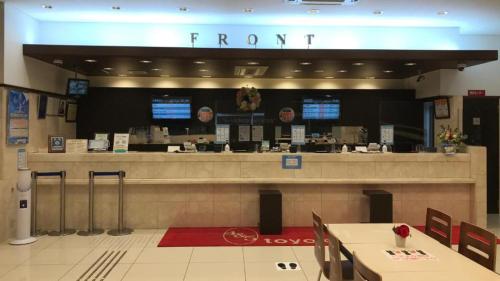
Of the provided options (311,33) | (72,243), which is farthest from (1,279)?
(311,33)

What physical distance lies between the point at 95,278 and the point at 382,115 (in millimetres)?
7277

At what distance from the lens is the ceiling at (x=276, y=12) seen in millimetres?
6301

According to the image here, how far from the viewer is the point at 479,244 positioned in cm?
315

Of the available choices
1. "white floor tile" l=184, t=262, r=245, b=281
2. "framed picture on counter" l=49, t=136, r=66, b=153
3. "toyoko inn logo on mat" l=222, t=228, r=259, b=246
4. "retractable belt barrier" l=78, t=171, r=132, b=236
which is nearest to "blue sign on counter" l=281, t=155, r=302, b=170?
"toyoko inn logo on mat" l=222, t=228, r=259, b=246

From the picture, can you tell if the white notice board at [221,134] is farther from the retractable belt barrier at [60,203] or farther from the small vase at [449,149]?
the small vase at [449,149]

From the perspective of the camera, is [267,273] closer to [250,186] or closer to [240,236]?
[240,236]

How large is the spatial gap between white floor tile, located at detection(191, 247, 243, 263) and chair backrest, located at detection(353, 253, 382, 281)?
2.91 metres

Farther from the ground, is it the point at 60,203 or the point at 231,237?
the point at 60,203

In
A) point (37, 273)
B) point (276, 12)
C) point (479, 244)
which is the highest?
point (276, 12)

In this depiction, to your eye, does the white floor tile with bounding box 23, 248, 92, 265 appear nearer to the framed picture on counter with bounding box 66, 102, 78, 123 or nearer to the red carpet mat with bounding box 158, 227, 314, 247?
the red carpet mat with bounding box 158, 227, 314, 247

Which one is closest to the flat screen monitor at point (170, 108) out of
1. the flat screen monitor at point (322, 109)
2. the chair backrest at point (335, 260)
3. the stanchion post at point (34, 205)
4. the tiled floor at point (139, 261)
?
the flat screen monitor at point (322, 109)

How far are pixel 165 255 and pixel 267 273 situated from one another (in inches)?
59.6

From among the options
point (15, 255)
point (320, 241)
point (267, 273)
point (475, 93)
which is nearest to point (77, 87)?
point (15, 255)

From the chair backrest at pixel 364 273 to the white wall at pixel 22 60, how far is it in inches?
231
